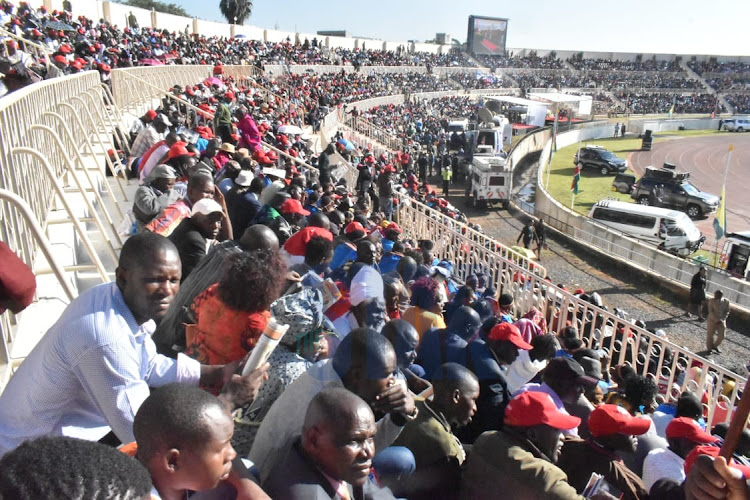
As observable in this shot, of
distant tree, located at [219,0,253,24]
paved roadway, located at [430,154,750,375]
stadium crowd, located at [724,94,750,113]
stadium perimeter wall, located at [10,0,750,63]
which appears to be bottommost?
paved roadway, located at [430,154,750,375]

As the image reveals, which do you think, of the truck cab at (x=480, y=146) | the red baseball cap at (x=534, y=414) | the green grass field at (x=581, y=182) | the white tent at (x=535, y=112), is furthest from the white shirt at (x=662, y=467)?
the white tent at (x=535, y=112)

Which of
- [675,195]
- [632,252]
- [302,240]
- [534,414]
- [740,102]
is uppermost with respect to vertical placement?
[740,102]

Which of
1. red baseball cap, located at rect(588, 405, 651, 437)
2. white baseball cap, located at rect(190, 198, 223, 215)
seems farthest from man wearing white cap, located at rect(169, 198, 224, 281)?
red baseball cap, located at rect(588, 405, 651, 437)

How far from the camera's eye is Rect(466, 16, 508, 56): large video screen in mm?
78062

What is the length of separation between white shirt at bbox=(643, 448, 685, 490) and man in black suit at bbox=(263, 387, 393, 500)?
2.10 metres

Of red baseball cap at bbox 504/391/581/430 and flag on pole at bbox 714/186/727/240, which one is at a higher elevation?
red baseball cap at bbox 504/391/581/430

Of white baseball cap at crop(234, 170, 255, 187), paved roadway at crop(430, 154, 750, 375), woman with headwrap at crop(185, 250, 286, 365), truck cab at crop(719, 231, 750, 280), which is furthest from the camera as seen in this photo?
truck cab at crop(719, 231, 750, 280)

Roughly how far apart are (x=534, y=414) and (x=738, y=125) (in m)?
65.5

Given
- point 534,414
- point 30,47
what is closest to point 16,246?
point 534,414

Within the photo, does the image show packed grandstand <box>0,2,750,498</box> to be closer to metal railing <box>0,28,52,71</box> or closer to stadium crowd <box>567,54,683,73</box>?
metal railing <box>0,28,52,71</box>

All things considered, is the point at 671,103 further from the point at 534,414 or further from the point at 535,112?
the point at 534,414

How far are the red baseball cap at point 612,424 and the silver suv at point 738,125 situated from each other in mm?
64440

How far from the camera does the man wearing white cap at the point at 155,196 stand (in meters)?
5.21

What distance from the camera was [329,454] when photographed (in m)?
2.21
